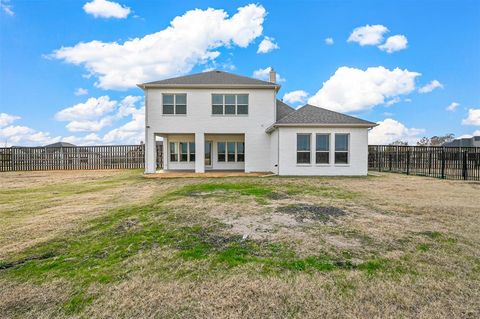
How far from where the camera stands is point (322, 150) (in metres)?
14.9

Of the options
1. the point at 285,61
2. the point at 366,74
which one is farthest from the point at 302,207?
the point at 366,74

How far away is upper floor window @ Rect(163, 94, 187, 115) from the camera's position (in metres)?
16.0

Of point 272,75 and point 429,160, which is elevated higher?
point 272,75

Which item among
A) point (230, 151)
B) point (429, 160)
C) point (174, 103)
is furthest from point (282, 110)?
point (429, 160)

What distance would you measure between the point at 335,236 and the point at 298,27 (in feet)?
54.8

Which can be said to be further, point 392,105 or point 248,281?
point 392,105

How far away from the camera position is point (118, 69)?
2111 cm

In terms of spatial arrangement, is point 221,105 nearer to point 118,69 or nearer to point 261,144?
point 261,144

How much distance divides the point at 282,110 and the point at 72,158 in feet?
62.8

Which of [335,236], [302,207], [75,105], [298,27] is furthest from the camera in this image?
[75,105]

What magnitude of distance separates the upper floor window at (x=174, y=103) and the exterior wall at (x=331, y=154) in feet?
20.9

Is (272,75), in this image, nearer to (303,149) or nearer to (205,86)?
(205,86)

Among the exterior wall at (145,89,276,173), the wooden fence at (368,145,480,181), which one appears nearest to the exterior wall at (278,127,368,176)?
the exterior wall at (145,89,276,173)

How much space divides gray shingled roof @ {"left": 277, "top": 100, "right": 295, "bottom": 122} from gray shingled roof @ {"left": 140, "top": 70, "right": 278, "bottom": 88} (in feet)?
8.21
